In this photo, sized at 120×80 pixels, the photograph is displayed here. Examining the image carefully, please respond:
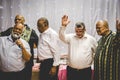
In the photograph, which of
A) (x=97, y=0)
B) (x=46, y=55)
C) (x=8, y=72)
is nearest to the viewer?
(x=8, y=72)

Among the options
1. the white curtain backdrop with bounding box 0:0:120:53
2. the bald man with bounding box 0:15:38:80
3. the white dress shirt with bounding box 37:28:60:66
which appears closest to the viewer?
the white dress shirt with bounding box 37:28:60:66

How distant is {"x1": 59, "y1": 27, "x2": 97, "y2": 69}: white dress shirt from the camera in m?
3.99

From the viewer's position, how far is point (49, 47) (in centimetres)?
398

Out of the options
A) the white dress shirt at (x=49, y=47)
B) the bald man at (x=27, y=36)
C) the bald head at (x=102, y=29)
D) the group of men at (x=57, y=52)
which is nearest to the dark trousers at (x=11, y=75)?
the group of men at (x=57, y=52)

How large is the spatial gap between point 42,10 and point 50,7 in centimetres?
18

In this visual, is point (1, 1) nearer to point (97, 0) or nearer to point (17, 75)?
point (97, 0)

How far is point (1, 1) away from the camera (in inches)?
225

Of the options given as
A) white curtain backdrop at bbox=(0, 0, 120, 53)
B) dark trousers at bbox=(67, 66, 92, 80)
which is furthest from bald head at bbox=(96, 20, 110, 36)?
white curtain backdrop at bbox=(0, 0, 120, 53)

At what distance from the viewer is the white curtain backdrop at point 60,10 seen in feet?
18.6

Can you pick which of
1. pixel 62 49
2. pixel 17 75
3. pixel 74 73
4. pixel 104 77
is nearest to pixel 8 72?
pixel 17 75

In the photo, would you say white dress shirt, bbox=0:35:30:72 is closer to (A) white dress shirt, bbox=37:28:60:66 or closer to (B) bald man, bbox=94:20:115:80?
(A) white dress shirt, bbox=37:28:60:66

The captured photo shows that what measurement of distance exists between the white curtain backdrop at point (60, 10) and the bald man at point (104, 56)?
6.41 ft

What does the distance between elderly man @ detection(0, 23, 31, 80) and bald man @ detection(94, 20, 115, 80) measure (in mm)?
955

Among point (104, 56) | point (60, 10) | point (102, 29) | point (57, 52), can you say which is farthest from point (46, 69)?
point (60, 10)
